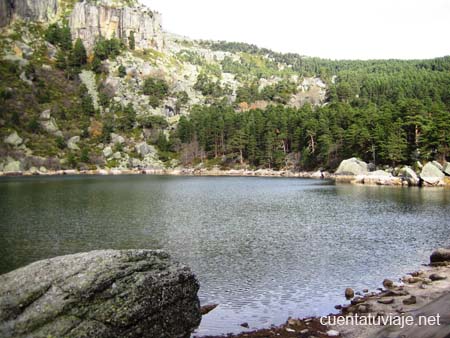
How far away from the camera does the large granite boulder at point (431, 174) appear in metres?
90.2

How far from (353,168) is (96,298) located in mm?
108110

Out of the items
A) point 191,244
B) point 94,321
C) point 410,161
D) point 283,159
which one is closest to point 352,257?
point 191,244

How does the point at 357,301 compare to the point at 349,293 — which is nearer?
the point at 357,301

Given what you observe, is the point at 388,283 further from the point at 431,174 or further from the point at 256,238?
the point at 431,174

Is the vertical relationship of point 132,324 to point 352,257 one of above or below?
above

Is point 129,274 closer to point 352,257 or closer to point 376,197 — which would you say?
point 352,257

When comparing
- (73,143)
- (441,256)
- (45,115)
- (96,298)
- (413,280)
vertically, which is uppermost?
(45,115)

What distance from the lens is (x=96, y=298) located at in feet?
43.3

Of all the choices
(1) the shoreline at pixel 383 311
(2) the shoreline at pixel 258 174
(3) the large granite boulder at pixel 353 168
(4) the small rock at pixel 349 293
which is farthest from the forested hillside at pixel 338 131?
(4) the small rock at pixel 349 293

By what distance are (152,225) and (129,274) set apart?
33090mm

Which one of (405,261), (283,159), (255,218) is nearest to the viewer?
(405,261)

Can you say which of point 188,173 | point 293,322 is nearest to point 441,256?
point 293,322

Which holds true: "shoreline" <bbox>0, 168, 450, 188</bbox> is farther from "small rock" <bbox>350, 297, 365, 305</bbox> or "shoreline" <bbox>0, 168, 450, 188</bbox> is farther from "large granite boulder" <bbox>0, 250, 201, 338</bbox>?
"large granite boulder" <bbox>0, 250, 201, 338</bbox>

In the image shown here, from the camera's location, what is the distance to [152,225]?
4672cm
